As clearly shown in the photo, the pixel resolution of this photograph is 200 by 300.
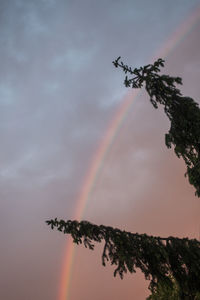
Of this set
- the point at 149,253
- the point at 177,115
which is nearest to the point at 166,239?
the point at 149,253

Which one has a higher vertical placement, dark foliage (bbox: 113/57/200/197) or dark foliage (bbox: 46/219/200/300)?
dark foliage (bbox: 113/57/200/197)

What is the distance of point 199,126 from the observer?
780 cm

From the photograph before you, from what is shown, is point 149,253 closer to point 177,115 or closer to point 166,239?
point 166,239

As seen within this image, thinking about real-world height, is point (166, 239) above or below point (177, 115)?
below

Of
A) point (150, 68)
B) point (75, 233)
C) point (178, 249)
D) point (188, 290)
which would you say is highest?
point (150, 68)

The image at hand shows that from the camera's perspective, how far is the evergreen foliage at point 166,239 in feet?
20.1

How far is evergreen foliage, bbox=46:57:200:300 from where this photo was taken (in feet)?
20.1

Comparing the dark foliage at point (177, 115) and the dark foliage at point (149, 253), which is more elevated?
the dark foliage at point (177, 115)

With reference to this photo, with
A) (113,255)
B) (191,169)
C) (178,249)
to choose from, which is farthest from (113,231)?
(191,169)

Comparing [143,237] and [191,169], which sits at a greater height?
[191,169]

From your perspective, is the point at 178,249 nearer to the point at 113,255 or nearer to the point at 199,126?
the point at 113,255

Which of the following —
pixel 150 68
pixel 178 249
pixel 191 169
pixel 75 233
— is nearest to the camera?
pixel 75 233

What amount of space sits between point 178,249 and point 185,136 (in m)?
3.22

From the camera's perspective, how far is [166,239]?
639 centimetres
